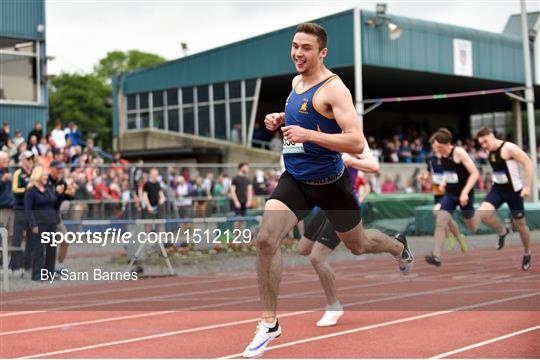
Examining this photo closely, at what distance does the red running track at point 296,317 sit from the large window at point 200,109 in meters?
24.0

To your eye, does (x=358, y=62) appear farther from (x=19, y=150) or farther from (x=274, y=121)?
(x=274, y=121)

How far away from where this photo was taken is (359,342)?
6.43 meters

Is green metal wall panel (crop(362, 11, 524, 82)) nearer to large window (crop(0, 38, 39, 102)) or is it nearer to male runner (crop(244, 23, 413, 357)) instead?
large window (crop(0, 38, 39, 102))

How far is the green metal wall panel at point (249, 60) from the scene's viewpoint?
30855 millimetres

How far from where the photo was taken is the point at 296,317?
7902mm

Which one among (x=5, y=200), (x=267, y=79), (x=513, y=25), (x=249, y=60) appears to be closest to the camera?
(x=5, y=200)

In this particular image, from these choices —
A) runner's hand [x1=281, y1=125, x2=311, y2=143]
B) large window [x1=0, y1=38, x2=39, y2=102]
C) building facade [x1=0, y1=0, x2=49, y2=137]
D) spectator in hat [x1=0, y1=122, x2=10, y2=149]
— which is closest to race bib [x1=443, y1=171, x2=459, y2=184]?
runner's hand [x1=281, y1=125, x2=311, y2=143]

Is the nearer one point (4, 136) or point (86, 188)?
point (86, 188)

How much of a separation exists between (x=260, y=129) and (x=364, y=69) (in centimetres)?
599

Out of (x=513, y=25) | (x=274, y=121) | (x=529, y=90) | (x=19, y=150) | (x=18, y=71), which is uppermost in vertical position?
(x=513, y=25)

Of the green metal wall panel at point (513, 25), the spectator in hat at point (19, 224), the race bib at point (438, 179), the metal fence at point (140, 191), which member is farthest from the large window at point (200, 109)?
the race bib at point (438, 179)

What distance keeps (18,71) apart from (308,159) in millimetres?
21508

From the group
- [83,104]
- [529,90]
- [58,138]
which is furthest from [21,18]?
[83,104]

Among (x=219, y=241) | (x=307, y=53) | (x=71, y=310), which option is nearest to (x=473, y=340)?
(x=307, y=53)
